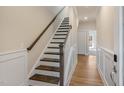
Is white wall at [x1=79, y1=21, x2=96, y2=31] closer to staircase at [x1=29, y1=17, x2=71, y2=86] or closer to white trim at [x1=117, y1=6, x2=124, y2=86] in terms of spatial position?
staircase at [x1=29, y1=17, x2=71, y2=86]

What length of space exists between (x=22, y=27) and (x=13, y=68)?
0.89 m

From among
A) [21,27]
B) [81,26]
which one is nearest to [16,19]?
[21,27]

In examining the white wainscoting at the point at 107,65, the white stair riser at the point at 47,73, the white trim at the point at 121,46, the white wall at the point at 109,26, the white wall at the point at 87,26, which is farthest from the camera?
the white wall at the point at 87,26

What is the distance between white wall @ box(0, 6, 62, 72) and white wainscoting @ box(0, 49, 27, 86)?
118 mm

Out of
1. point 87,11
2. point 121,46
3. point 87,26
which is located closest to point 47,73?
point 121,46

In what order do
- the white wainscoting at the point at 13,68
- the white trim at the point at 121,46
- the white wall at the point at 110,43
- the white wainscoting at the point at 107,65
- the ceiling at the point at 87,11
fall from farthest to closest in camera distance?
1. the ceiling at the point at 87,11
2. the white wainscoting at the point at 107,65
3. the white wainscoting at the point at 13,68
4. the white wall at the point at 110,43
5. the white trim at the point at 121,46

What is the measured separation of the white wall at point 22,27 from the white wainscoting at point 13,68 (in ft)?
0.39

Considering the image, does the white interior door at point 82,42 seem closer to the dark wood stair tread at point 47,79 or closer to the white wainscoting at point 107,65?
the white wainscoting at point 107,65

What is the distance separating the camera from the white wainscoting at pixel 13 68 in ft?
6.67

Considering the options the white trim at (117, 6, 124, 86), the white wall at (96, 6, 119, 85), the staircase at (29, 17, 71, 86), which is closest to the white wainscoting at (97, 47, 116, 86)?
the white wall at (96, 6, 119, 85)

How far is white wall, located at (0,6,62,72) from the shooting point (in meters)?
2.09

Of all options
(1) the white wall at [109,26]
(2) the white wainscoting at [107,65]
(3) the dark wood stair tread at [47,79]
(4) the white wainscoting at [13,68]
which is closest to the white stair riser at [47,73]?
(3) the dark wood stair tread at [47,79]
